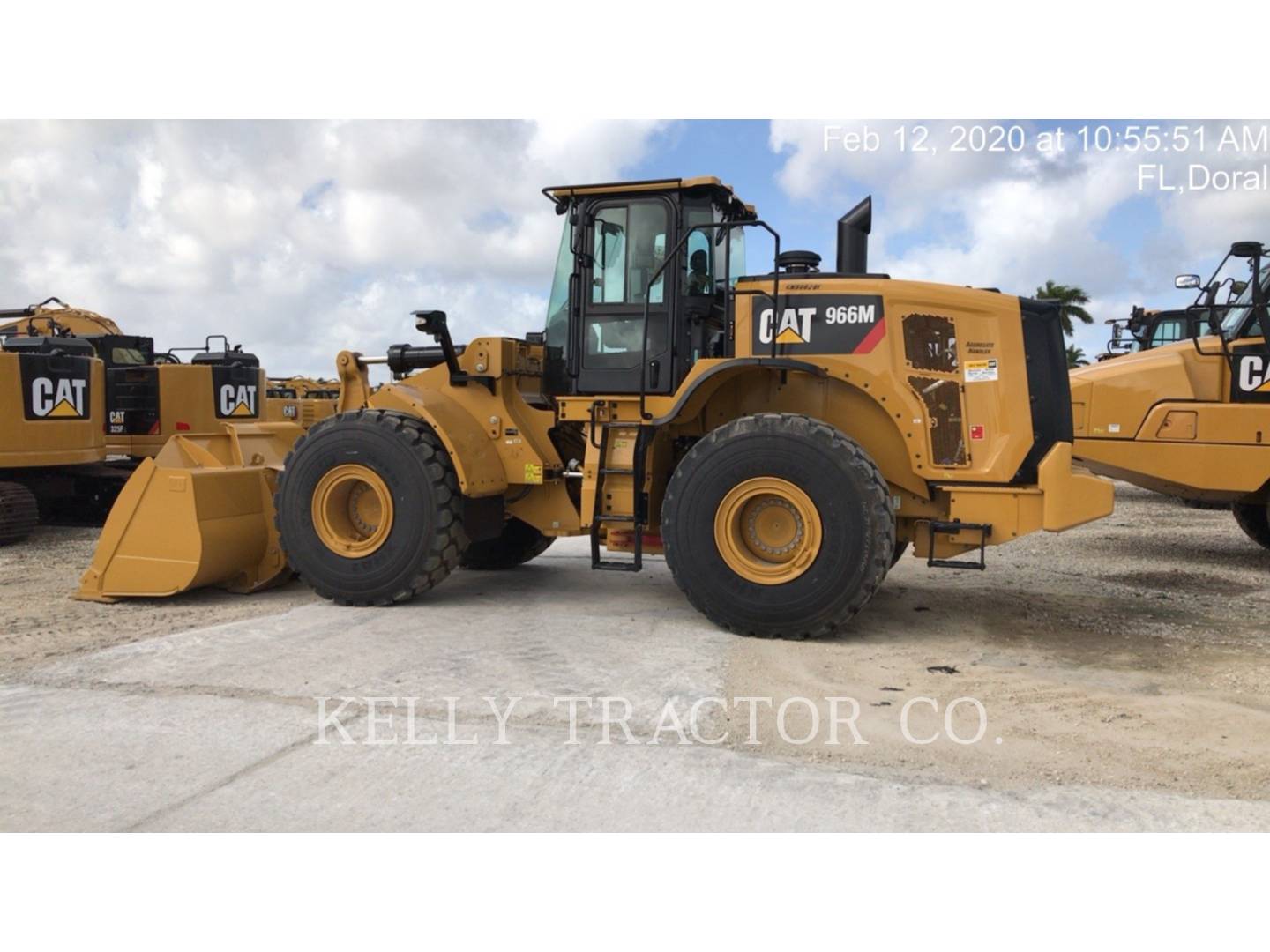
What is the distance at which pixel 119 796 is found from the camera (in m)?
3.96

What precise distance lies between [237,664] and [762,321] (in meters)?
3.68

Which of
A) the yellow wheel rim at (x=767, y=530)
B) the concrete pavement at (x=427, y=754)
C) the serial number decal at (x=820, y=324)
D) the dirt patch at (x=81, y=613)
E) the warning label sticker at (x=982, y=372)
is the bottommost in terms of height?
the concrete pavement at (x=427, y=754)

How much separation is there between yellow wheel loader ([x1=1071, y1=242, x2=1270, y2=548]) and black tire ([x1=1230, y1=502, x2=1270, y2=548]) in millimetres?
450

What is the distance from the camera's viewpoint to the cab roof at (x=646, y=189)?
23.3 ft

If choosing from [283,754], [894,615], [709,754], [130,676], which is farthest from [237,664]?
[894,615]

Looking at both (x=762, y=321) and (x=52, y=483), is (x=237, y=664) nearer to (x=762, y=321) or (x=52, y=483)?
(x=762, y=321)

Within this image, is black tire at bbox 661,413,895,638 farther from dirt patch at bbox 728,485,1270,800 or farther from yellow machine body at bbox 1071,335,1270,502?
yellow machine body at bbox 1071,335,1270,502

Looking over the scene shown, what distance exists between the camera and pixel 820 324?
261 inches

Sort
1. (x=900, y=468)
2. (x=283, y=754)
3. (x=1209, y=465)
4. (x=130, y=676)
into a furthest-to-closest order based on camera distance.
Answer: (x=1209, y=465), (x=900, y=468), (x=130, y=676), (x=283, y=754)

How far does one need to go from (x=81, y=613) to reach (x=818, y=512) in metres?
4.89

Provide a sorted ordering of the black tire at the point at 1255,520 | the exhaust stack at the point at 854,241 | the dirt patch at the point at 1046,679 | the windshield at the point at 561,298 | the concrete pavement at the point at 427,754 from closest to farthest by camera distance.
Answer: the concrete pavement at the point at 427,754 < the dirt patch at the point at 1046,679 < the exhaust stack at the point at 854,241 < the windshield at the point at 561,298 < the black tire at the point at 1255,520

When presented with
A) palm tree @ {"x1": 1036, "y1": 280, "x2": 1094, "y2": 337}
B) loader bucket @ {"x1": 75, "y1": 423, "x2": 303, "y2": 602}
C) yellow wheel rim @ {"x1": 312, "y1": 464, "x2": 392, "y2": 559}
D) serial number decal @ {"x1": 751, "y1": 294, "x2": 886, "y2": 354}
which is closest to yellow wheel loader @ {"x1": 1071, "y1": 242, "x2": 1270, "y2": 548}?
serial number decal @ {"x1": 751, "y1": 294, "x2": 886, "y2": 354}

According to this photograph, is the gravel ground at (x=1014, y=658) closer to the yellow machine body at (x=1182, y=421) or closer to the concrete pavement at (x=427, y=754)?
the concrete pavement at (x=427, y=754)

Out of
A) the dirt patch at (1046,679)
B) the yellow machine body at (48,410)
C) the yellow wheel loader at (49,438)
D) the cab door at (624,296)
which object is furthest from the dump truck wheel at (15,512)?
the dirt patch at (1046,679)
